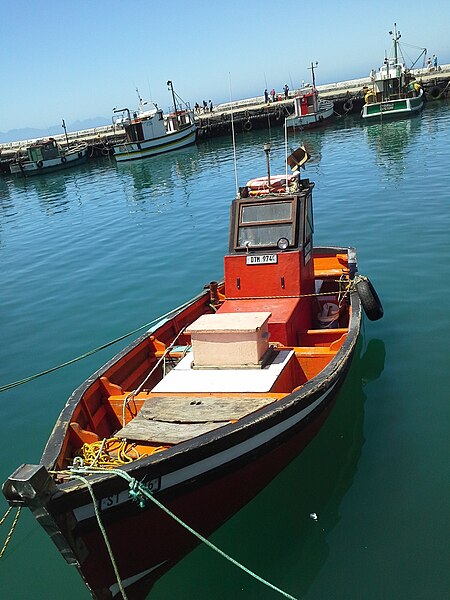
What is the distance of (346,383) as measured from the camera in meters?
9.46

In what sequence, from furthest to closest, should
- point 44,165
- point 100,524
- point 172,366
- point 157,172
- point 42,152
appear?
point 42,152, point 44,165, point 157,172, point 172,366, point 100,524

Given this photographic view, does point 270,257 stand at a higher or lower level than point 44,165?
higher

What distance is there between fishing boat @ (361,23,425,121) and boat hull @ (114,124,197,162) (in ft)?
57.6

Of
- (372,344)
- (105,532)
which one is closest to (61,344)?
(372,344)

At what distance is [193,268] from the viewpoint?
57.4 feet

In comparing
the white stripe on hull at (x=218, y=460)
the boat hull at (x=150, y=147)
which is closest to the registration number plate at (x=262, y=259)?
the white stripe on hull at (x=218, y=460)

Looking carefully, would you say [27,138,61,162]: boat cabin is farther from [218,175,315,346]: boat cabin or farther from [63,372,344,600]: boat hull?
[63,372,344,600]: boat hull

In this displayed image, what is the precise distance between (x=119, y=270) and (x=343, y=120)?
4292cm

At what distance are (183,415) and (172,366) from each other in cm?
219

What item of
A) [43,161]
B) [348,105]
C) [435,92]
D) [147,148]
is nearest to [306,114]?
[348,105]

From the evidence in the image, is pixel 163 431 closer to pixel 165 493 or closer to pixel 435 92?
pixel 165 493

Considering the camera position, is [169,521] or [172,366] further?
[172,366]

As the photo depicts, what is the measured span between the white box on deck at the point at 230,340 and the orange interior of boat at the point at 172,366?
0.55 metres

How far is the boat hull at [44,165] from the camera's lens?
5191 cm
